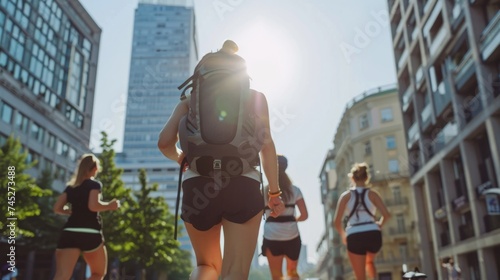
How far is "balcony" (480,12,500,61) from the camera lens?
18.5 m

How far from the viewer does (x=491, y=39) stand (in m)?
19.1

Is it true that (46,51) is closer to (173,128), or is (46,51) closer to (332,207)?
(332,207)

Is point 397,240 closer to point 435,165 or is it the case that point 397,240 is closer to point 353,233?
point 435,165

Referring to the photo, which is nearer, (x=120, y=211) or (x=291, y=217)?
(x=291, y=217)

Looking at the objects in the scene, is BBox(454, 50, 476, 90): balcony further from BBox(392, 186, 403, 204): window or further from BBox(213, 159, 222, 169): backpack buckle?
BBox(392, 186, 403, 204): window

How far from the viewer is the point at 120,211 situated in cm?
2297

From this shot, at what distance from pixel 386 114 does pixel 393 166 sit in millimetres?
6316

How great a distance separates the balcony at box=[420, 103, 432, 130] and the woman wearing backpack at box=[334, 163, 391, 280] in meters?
24.5

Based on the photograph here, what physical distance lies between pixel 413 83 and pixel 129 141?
14813 centimetres

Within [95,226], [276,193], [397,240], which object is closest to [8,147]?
[95,226]

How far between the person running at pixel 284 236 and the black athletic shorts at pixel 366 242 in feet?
2.34

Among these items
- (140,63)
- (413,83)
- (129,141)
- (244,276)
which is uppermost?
(140,63)

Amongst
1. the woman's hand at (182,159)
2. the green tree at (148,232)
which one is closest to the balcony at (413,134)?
the green tree at (148,232)

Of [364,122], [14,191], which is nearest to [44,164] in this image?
[14,191]
